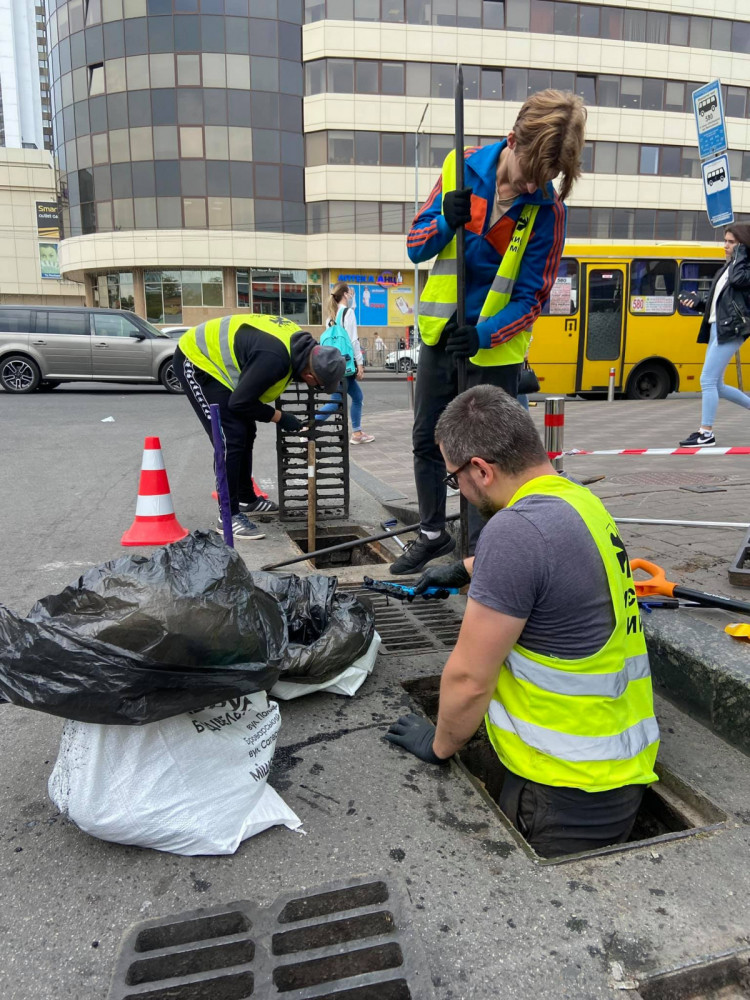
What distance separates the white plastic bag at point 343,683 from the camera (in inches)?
95.7

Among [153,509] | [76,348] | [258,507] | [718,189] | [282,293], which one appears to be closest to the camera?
[153,509]

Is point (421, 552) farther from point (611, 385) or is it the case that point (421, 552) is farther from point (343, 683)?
point (611, 385)

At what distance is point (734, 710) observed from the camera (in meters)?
2.24

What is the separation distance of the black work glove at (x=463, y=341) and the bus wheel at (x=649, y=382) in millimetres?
11806

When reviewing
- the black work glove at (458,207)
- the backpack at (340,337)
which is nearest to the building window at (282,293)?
the backpack at (340,337)

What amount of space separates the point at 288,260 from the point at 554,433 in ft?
103

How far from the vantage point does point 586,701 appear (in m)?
1.77

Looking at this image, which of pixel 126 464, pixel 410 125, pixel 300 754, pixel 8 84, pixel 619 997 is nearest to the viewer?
pixel 619 997

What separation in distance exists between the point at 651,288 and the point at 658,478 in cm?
922

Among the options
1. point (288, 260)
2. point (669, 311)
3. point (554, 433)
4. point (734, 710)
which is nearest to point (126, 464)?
point (554, 433)

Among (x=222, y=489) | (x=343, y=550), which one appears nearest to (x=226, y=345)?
(x=222, y=489)

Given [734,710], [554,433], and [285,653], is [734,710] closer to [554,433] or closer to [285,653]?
[285,653]

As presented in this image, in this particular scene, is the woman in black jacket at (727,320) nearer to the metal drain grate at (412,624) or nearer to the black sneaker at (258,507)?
the black sneaker at (258,507)

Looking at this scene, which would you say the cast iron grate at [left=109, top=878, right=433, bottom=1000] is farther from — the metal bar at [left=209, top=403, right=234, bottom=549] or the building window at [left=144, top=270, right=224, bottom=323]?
the building window at [left=144, top=270, right=224, bottom=323]
